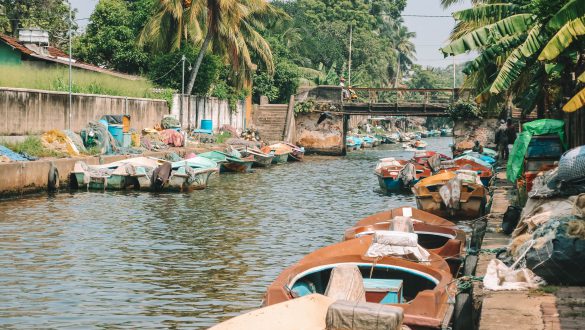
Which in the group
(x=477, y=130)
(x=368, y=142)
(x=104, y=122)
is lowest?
(x=368, y=142)

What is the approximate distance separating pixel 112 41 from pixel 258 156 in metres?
11.4

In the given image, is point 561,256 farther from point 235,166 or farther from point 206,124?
point 206,124

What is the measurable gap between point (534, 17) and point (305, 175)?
21431 millimetres

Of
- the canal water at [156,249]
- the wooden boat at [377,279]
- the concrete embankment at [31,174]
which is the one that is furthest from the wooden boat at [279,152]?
the wooden boat at [377,279]

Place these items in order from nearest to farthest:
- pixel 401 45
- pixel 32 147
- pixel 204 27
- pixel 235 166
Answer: pixel 32 147 → pixel 235 166 → pixel 204 27 → pixel 401 45

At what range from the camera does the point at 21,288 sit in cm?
1403

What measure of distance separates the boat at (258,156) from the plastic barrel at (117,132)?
28.8 feet

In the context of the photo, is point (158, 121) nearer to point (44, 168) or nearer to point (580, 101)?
point (44, 168)

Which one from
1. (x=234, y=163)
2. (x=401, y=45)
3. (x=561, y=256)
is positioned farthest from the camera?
(x=401, y=45)

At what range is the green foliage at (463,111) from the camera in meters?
54.3

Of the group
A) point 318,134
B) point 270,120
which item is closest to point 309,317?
point 318,134

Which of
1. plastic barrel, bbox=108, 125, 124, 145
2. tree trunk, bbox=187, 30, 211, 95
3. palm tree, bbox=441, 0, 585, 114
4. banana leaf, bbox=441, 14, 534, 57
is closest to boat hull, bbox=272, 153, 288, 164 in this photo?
tree trunk, bbox=187, 30, 211, 95

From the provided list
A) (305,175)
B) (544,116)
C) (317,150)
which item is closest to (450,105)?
(317,150)

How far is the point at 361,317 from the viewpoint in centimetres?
712
